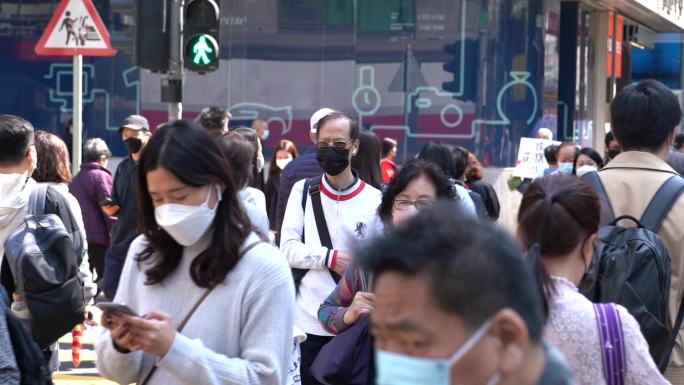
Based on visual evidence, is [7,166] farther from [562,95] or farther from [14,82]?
[562,95]

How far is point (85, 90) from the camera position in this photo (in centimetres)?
2023

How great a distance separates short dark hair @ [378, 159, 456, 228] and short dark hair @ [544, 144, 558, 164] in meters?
10.5

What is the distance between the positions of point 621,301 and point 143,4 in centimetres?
686

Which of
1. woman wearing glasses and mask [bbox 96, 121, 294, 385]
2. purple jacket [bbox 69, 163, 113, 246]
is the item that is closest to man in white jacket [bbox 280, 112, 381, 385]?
woman wearing glasses and mask [bbox 96, 121, 294, 385]

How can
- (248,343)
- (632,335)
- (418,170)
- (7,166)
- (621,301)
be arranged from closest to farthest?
1. (632,335)
2. (248,343)
3. (621,301)
4. (418,170)
5. (7,166)

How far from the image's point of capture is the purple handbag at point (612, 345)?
3357mm

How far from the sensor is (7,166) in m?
6.35

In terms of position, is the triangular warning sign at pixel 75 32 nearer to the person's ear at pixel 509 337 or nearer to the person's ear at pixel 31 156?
the person's ear at pixel 31 156

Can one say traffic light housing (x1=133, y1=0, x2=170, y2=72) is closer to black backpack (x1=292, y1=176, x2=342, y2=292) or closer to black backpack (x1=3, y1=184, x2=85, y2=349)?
black backpack (x1=292, y1=176, x2=342, y2=292)

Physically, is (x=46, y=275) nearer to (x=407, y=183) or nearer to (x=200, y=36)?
(x=407, y=183)

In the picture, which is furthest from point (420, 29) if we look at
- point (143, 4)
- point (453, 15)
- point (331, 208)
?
point (331, 208)

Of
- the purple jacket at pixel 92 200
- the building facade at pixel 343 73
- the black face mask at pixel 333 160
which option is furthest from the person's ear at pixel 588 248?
the building facade at pixel 343 73

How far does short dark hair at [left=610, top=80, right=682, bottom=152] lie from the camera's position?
5055 millimetres

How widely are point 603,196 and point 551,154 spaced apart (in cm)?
1118
